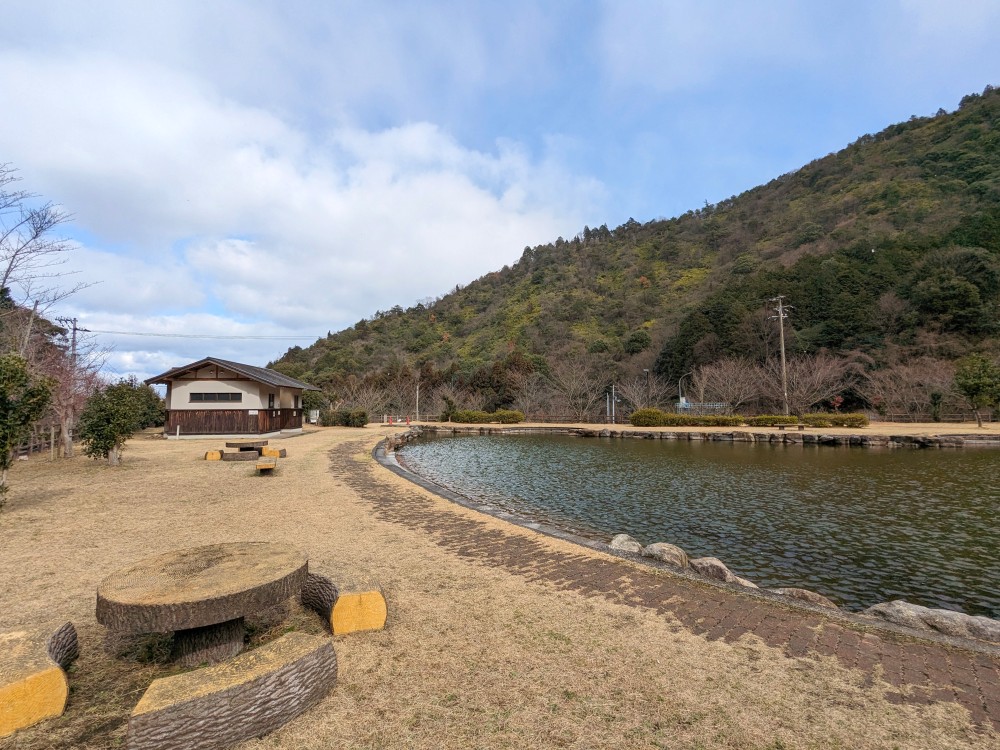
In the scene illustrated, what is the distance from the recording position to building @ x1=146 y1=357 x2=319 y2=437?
63.5 ft

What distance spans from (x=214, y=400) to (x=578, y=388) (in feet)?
80.4

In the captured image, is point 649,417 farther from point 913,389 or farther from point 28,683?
point 28,683

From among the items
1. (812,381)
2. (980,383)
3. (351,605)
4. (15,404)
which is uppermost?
(812,381)

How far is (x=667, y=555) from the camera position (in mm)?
4988

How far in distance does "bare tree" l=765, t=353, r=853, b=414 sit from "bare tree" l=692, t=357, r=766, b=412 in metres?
0.77

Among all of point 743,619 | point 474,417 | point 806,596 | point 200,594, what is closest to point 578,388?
point 474,417

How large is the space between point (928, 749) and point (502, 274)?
7514 centimetres

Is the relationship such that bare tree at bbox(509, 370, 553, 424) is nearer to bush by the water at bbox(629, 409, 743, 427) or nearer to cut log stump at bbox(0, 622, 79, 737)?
bush by the water at bbox(629, 409, 743, 427)

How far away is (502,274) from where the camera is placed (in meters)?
74.9

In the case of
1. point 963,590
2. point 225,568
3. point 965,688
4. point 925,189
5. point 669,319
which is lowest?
point 963,590

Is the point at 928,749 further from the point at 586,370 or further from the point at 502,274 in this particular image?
the point at 502,274

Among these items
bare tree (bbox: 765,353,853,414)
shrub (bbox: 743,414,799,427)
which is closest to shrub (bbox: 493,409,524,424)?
shrub (bbox: 743,414,799,427)

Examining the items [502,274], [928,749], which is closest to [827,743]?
[928,749]

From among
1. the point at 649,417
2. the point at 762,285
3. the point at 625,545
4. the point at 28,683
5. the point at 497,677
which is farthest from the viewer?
the point at 762,285
